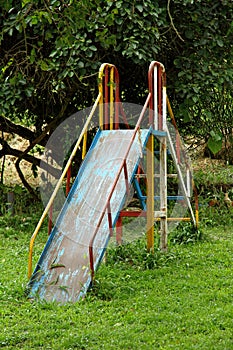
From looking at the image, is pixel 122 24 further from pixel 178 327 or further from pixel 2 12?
pixel 178 327

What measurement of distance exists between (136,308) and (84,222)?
1.36 meters

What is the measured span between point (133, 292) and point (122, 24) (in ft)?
14.0

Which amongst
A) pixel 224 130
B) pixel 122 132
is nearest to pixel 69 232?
pixel 122 132

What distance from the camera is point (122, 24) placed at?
357 inches

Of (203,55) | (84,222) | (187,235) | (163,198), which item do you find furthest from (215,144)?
(84,222)

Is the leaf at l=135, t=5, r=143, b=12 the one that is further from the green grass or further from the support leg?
the green grass

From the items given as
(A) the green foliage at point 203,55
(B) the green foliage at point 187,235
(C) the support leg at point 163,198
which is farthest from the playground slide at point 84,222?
(A) the green foliage at point 203,55

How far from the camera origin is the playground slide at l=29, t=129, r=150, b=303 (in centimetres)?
620

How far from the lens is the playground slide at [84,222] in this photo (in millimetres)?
6199

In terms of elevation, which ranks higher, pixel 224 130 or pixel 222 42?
pixel 222 42

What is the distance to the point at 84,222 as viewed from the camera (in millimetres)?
6785

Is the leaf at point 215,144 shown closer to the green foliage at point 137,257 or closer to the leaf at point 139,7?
the leaf at point 139,7

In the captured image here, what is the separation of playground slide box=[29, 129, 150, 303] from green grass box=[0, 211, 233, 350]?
20cm

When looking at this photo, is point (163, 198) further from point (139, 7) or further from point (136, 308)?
point (139, 7)
